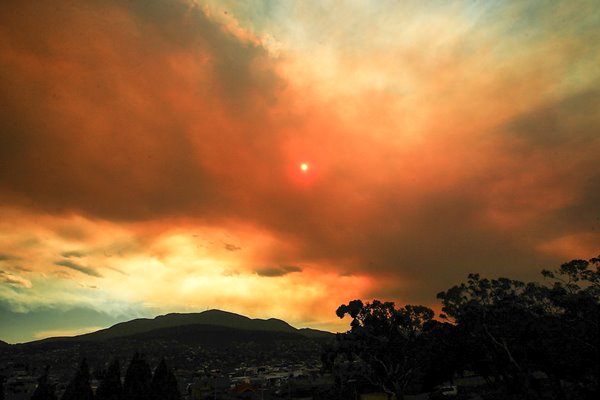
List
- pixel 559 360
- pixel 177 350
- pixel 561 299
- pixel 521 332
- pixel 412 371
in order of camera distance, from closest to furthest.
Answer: pixel 559 360 → pixel 521 332 → pixel 561 299 → pixel 412 371 → pixel 177 350

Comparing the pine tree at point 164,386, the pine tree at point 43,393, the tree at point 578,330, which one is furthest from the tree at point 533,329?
the pine tree at point 43,393

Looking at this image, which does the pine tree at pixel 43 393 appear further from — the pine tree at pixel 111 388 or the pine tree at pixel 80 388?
the pine tree at pixel 111 388

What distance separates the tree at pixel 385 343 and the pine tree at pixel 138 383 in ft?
87.7

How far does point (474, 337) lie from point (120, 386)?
48.4m

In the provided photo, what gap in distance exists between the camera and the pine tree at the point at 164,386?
48.3m

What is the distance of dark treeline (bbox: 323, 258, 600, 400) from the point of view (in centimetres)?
4356

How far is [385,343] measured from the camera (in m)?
50.2

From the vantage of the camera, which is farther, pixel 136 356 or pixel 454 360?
pixel 454 360

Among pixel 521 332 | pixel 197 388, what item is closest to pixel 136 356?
pixel 197 388

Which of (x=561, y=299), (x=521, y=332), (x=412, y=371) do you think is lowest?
(x=412, y=371)

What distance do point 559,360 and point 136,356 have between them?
52171 mm

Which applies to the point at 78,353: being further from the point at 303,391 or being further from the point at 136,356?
the point at 136,356

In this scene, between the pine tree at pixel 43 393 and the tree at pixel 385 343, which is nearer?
the pine tree at pixel 43 393

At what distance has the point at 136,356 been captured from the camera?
48.7 metres
